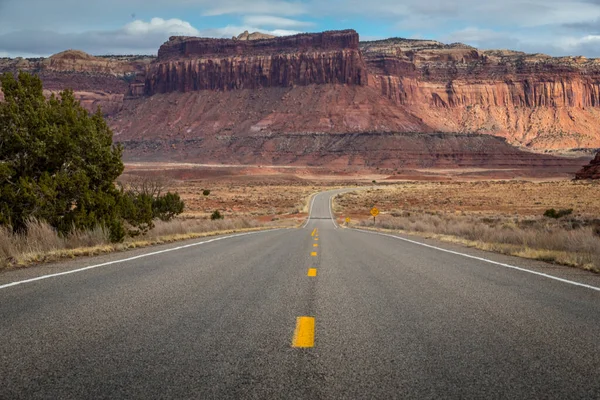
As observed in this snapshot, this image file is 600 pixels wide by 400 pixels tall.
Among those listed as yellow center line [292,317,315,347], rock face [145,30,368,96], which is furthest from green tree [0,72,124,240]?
rock face [145,30,368,96]

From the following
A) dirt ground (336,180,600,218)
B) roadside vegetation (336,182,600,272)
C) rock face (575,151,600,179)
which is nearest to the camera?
roadside vegetation (336,182,600,272)

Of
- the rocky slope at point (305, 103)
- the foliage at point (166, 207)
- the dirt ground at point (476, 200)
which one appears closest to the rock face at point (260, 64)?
the rocky slope at point (305, 103)

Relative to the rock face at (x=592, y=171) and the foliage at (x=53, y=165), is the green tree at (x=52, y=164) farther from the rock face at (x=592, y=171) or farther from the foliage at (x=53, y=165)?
the rock face at (x=592, y=171)

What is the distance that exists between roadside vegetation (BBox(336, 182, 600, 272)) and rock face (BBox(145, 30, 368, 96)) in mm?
91218

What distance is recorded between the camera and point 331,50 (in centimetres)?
17888

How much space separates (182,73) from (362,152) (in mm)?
75164

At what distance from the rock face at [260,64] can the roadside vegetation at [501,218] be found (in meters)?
91.2

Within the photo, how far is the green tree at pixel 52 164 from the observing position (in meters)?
13.9

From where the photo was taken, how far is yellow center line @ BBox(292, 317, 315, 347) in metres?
5.16

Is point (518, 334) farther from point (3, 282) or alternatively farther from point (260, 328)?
point (3, 282)

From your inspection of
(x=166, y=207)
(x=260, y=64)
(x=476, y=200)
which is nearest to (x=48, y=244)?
(x=166, y=207)

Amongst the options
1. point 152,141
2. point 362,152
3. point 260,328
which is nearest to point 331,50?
point 362,152

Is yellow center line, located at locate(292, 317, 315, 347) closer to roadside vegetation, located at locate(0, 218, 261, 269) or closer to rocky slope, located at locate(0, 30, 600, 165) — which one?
roadside vegetation, located at locate(0, 218, 261, 269)

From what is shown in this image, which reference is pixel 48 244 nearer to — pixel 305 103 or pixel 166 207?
pixel 166 207
